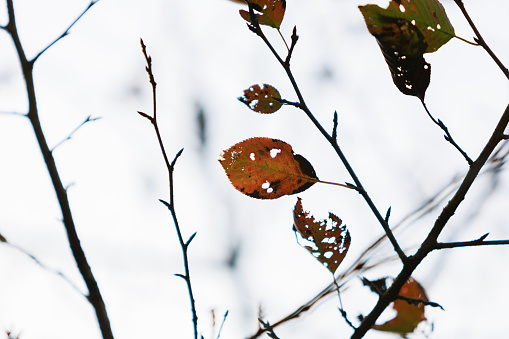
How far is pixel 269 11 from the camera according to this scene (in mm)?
487

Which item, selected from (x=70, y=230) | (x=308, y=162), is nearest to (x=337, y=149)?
(x=308, y=162)

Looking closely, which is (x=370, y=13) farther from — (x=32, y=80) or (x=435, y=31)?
(x=32, y=80)

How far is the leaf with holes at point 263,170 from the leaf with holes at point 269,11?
14 centimetres

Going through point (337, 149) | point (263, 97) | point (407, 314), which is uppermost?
point (263, 97)

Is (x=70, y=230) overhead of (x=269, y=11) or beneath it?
beneath

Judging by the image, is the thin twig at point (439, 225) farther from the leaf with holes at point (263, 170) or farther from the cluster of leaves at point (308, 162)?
the leaf with holes at point (263, 170)

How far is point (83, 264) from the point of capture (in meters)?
0.46

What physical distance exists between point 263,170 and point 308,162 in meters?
0.06

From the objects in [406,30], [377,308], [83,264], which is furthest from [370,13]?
[83,264]

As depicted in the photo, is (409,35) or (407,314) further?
(407,314)

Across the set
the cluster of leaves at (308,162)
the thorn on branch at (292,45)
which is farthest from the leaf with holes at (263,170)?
the thorn on branch at (292,45)

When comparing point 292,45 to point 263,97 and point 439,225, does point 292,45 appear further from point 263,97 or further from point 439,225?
point 439,225

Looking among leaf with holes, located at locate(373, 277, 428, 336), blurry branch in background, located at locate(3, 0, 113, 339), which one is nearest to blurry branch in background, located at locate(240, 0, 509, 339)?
leaf with holes, located at locate(373, 277, 428, 336)

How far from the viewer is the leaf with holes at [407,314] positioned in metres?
0.55
